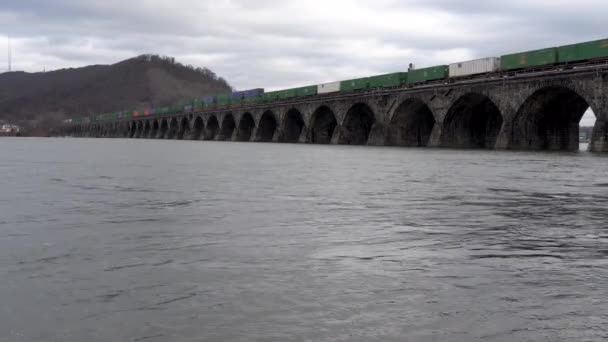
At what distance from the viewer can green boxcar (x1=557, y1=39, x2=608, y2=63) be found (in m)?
36.0

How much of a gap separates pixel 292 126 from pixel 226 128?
22827mm

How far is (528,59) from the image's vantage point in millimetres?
41750

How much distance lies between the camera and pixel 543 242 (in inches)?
324

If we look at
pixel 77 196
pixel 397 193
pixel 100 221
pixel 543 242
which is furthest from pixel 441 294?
pixel 77 196

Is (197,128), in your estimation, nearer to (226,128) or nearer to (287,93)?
(226,128)

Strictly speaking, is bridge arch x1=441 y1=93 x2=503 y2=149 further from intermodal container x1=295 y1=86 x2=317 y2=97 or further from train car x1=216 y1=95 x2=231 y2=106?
train car x1=216 y1=95 x2=231 y2=106

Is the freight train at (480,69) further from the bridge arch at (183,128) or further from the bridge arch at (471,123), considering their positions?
the bridge arch at (183,128)

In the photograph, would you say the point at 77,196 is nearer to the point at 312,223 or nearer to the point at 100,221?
the point at 100,221

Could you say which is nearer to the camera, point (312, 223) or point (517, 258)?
point (517, 258)

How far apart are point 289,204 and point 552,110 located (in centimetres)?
3619

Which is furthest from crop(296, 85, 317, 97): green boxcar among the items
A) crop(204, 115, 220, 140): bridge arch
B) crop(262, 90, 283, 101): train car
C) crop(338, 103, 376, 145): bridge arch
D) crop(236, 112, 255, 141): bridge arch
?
crop(204, 115, 220, 140): bridge arch

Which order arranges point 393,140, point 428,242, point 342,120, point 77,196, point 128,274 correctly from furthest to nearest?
1. point 342,120
2. point 393,140
3. point 77,196
4. point 428,242
5. point 128,274

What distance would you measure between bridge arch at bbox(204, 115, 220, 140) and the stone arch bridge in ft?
74.1

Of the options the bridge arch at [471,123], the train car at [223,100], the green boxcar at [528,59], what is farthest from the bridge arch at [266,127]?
the green boxcar at [528,59]
